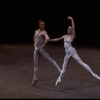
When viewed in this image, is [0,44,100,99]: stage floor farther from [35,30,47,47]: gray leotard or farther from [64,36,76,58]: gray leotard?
[35,30,47,47]: gray leotard

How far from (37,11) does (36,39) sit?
67.0ft

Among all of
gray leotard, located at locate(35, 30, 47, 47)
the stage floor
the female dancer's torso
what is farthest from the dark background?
the female dancer's torso

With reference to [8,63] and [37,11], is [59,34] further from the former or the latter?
[8,63]

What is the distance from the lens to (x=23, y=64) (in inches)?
508

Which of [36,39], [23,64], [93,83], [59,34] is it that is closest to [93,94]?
[93,83]

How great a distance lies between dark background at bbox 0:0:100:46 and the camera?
28250 millimetres

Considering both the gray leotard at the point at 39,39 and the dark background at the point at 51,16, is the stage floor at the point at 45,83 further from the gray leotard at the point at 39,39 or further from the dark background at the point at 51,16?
the dark background at the point at 51,16

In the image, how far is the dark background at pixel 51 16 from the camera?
92.7 ft

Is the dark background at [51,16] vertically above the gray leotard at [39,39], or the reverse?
the gray leotard at [39,39]

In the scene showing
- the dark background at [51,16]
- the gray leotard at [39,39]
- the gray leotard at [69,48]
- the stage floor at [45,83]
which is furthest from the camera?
the dark background at [51,16]

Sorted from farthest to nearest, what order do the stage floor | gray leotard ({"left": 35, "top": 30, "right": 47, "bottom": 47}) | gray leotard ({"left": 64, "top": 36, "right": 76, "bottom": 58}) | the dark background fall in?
1. the dark background
2. gray leotard ({"left": 35, "top": 30, "right": 47, "bottom": 47})
3. gray leotard ({"left": 64, "top": 36, "right": 76, "bottom": 58})
4. the stage floor

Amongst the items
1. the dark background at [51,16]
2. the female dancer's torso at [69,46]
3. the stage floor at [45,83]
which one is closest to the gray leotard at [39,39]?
the female dancer's torso at [69,46]

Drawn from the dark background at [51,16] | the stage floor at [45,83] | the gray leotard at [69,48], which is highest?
the gray leotard at [69,48]

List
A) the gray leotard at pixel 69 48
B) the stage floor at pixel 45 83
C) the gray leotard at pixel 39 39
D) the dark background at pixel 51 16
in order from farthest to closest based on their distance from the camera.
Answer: the dark background at pixel 51 16
the gray leotard at pixel 39 39
the gray leotard at pixel 69 48
the stage floor at pixel 45 83
